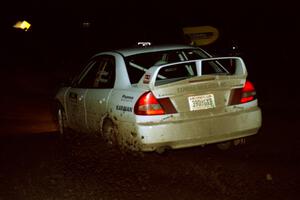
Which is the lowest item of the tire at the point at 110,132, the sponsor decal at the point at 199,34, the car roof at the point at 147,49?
the tire at the point at 110,132

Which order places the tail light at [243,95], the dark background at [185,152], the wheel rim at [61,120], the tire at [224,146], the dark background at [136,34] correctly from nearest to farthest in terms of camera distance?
the dark background at [185,152], the tail light at [243,95], the tire at [224,146], the wheel rim at [61,120], the dark background at [136,34]

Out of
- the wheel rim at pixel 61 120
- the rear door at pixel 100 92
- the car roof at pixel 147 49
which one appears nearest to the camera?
the rear door at pixel 100 92

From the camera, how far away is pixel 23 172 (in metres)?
6.91

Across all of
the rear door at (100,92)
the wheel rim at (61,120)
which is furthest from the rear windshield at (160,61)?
the wheel rim at (61,120)

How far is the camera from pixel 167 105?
639 cm

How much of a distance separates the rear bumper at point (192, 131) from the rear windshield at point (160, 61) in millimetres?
962

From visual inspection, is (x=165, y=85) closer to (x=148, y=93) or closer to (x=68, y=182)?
(x=148, y=93)

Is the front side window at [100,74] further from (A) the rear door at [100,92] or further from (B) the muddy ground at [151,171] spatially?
(B) the muddy ground at [151,171]

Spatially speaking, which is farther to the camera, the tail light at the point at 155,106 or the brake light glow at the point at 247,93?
the brake light glow at the point at 247,93

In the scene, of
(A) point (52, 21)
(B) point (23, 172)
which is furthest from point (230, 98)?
(A) point (52, 21)

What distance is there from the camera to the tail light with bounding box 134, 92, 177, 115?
6375 mm

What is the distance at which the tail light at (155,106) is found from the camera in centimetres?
638

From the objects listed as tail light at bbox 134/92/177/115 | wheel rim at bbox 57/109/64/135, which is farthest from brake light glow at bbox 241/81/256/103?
wheel rim at bbox 57/109/64/135

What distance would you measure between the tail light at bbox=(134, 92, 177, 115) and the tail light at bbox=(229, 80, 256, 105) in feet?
2.52
